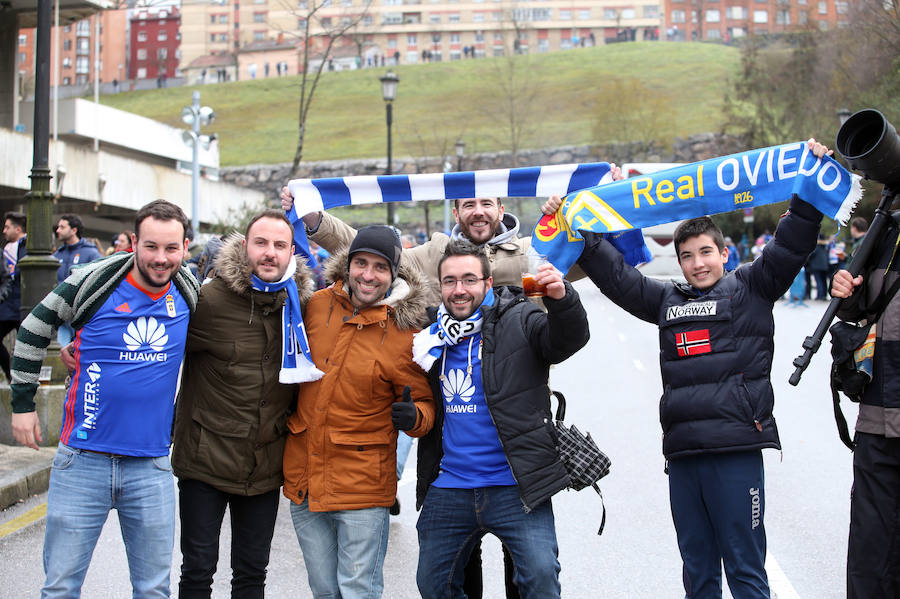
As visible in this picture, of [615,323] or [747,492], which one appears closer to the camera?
[747,492]

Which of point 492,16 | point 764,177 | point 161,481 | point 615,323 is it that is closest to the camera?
point 161,481

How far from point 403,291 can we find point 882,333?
6.93ft

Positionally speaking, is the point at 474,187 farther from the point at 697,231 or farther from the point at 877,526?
the point at 877,526

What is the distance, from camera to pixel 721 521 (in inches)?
167

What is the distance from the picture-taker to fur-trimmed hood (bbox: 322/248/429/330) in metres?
4.38

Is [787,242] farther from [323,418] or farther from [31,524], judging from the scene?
[31,524]

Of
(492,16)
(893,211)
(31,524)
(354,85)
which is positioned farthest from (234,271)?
(492,16)

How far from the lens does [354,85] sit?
97188 mm

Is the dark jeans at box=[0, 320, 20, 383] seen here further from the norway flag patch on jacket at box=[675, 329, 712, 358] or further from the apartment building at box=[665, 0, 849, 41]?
the apartment building at box=[665, 0, 849, 41]

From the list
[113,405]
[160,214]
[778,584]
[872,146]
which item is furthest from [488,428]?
[778,584]

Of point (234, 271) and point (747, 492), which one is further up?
point (234, 271)

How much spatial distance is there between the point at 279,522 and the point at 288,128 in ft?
249

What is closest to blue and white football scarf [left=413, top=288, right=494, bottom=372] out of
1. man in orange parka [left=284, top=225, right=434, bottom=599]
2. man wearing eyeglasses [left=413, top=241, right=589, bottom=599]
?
man wearing eyeglasses [left=413, top=241, right=589, bottom=599]

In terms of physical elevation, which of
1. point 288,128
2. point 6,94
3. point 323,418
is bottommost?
point 323,418
